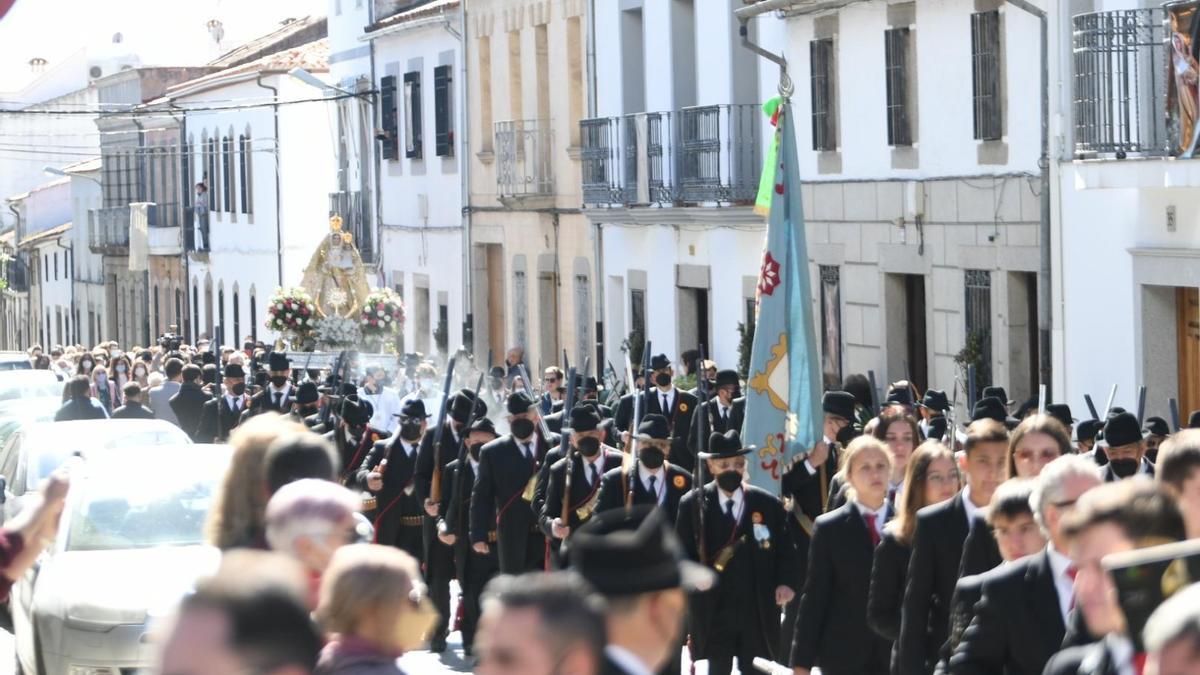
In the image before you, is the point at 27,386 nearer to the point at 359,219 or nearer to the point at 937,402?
the point at 937,402

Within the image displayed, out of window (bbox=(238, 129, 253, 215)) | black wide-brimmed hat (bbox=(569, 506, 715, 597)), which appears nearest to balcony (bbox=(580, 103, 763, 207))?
black wide-brimmed hat (bbox=(569, 506, 715, 597))

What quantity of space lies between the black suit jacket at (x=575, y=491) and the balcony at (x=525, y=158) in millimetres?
18936

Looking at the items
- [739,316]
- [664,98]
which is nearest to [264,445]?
[739,316]

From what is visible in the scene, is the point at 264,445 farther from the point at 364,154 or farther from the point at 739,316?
the point at 364,154

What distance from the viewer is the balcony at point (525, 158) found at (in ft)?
110

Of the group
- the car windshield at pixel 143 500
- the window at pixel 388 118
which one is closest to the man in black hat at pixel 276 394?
the car windshield at pixel 143 500

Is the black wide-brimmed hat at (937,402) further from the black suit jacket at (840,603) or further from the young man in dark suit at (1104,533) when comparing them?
the young man in dark suit at (1104,533)

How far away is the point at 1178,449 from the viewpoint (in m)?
7.05

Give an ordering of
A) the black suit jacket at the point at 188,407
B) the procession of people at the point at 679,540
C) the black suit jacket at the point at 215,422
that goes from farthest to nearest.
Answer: the black suit jacket at the point at 188,407 < the black suit jacket at the point at 215,422 < the procession of people at the point at 679,540

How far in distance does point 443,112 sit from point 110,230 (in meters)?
30.0

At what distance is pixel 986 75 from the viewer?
21.0m

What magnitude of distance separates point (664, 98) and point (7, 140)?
6412 centimetres

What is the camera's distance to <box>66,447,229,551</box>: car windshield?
12.6 meters

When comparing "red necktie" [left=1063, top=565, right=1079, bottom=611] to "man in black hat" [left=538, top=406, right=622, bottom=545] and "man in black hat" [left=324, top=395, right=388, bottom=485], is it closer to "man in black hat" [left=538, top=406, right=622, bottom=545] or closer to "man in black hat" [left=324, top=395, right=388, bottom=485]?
"man in black hat" [left=538, top=406, right=622, bottom=545]
